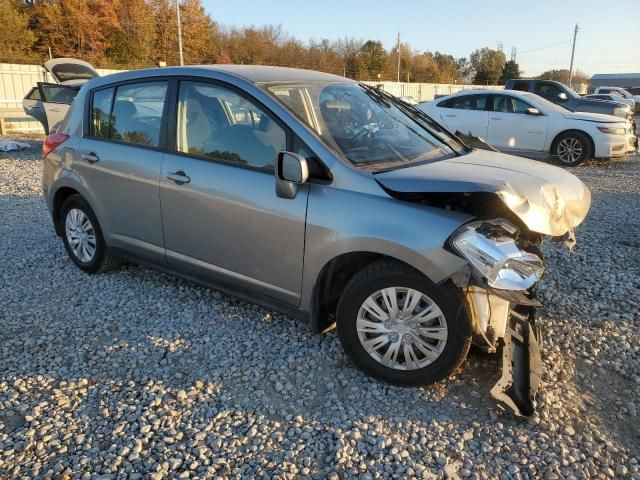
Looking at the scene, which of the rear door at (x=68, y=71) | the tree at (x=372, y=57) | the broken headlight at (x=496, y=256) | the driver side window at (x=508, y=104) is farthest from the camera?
the tree at (x=372, y=57)

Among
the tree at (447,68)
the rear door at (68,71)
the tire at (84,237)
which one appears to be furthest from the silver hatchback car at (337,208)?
the tree at (447,68)

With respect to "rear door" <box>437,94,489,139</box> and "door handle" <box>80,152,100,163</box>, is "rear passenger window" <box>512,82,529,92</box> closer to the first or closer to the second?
"rear door" <box>437,94,489,139</box>

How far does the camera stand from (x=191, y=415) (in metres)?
2.81

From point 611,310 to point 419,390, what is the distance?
6.67 feet

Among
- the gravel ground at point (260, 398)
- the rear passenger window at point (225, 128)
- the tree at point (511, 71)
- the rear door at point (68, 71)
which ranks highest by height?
the tree at point (511, 71)

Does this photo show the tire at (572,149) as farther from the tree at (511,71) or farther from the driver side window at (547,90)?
the tree at (511,71)

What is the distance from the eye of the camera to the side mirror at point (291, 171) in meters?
3.00

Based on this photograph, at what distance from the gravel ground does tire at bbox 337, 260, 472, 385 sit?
13cm

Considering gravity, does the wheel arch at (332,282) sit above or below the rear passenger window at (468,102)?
below

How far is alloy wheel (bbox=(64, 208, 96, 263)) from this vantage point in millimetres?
4668

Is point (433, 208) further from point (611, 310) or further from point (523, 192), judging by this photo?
point (611, 310)

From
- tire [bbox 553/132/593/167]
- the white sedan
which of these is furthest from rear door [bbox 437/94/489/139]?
tire [bbox 553/132/593/167]

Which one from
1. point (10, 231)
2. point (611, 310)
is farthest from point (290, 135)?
point (10, 231)

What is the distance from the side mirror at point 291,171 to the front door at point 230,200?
0.26 feet
